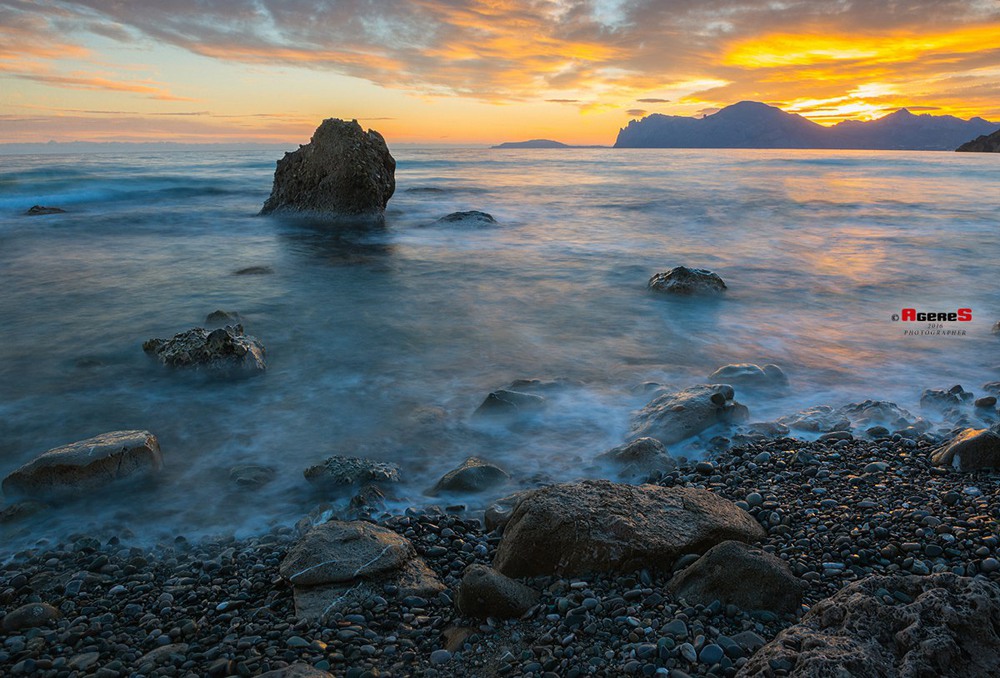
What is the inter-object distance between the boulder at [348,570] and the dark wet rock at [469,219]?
16.0 meters

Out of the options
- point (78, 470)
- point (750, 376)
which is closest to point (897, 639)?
point (750, 376)

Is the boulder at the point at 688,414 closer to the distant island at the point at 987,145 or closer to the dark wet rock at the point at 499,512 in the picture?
A: the dark wet rock at the point at 499,512

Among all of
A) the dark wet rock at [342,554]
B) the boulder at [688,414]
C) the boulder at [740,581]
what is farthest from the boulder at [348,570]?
the boulder at [688,414]

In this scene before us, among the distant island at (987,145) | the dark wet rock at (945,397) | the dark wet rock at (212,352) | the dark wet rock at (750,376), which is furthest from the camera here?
the distant island at (987,145)

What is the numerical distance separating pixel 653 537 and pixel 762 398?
127 inches

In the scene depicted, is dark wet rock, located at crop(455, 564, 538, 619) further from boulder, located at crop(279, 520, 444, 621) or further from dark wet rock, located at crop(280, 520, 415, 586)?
dark wet rock, located at crop(280, 520, 415, 586)

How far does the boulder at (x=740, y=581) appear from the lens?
2938 millimetres

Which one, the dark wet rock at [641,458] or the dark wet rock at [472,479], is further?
the dark wet rock at [641,458]

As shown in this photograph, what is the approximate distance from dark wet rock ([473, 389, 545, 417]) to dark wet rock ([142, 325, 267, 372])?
2824 millimetres

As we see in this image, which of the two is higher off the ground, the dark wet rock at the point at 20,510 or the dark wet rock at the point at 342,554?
the dark wet rock at the point at 342,554

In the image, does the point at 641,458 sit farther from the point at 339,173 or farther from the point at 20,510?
the point at 339,173

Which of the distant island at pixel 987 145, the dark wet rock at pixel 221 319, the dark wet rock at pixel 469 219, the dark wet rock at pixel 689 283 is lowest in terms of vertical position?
the dark wet rock at pixel 221 319

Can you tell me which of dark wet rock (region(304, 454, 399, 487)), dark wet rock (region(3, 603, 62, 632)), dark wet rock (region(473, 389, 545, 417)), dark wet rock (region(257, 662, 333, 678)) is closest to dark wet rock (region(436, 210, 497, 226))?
dark wet rock (region(473, 389, 545, 417))

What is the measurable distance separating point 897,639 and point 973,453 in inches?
108
